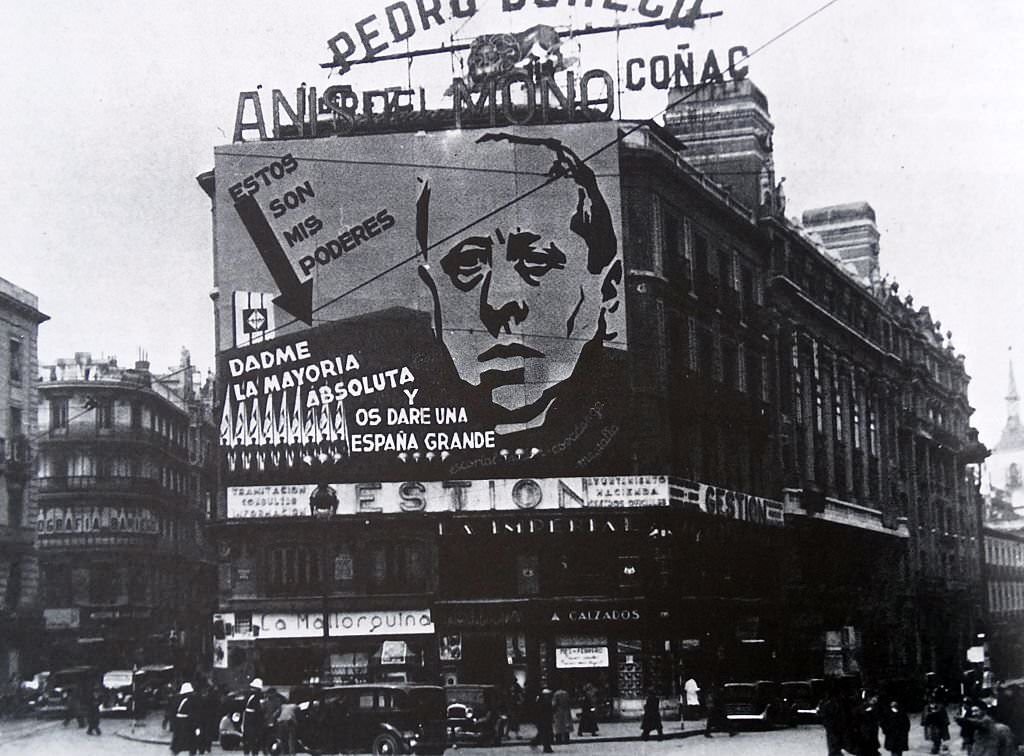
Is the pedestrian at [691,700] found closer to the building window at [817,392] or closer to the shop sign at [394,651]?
the shop sign at [394,651]

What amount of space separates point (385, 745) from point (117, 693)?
11327mm

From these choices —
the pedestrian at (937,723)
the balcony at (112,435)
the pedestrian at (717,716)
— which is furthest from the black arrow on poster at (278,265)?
the pedestrian at (937,723)

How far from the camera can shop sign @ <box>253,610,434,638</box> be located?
106 feet

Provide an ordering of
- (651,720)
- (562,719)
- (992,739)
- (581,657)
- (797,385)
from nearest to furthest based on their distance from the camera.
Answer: (992,739)
(562,719)
(651,720)
(581,657)
(797,385)

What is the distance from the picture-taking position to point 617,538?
1289 inches

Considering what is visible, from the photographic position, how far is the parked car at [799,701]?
33906mm

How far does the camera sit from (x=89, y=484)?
3300 cm

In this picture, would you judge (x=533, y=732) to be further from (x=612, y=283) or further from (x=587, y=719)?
(x=612, y=283)

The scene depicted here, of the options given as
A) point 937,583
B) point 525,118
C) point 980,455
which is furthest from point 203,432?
point 937,583

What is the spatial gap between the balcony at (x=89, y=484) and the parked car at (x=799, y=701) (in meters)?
15.6

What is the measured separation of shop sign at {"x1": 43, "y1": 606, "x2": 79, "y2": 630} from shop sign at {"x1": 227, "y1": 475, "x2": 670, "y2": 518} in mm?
4792

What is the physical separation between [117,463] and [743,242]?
56.5 feet

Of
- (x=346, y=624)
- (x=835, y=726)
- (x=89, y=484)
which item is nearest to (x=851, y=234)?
(x=346, y=624)

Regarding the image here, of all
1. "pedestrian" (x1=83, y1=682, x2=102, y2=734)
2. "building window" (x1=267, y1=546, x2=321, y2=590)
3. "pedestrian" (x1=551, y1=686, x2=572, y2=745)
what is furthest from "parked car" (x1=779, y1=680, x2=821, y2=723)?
"pedestrian" (x1=83, y1=682, x2=102, y2=734)
